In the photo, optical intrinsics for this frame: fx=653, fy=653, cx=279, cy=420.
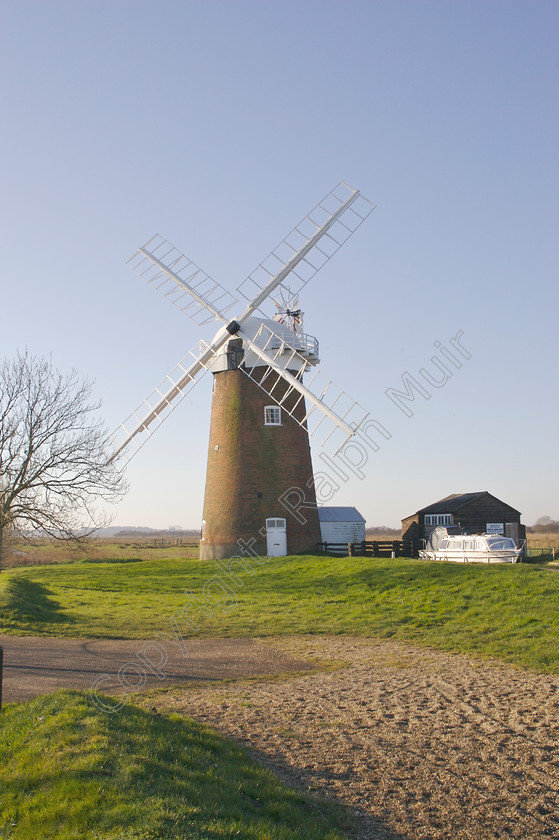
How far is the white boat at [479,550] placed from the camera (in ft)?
87.0

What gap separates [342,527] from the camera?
37594 millimetres

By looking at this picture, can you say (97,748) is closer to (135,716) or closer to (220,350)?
(135,716)

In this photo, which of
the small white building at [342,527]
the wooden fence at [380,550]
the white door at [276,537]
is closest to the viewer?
the wooden fence at [380,550]

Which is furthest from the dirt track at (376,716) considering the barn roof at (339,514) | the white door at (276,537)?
the barn roof at (339,514)

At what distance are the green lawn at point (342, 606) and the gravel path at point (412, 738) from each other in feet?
7.96

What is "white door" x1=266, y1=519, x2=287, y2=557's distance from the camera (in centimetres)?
3162

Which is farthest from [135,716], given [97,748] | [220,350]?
[220,350]

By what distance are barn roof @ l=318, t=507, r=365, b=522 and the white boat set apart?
333 inches

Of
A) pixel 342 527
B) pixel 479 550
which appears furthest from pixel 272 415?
pixel 479 550

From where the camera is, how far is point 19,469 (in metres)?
22.7

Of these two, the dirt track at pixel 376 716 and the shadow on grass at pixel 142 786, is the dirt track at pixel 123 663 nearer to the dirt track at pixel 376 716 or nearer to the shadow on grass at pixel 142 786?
the dirt track at pixel 376 716

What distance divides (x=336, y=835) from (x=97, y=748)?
9.13 ft

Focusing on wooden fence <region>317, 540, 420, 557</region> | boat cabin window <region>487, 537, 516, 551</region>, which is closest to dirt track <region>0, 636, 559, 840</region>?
boat cabin window <region>487, 537, 516, 551</region>

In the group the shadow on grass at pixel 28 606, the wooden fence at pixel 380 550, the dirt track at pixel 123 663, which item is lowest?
the dirt track at pixel 123 663
